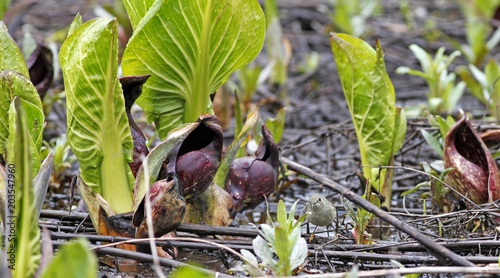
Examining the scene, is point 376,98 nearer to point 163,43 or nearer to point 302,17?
point 163,43

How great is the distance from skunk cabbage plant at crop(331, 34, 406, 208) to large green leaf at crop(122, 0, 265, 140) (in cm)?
30

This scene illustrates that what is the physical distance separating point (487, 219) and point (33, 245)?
1.07m

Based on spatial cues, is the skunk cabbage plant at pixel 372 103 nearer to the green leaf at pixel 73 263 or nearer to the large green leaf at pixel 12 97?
the large green leaf at pixel 12 97

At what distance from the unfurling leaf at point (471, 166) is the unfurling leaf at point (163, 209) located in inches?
31.4

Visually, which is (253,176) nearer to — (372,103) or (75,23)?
(372,103)

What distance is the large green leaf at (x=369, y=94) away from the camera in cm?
145

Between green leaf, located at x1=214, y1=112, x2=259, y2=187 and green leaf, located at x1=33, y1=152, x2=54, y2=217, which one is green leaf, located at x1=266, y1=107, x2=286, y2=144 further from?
green leaf, located at x1=33, y1=152, x2=54, y2=217

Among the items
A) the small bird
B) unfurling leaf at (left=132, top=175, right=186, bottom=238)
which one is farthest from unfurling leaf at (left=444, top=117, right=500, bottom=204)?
unfurling leaf at (left=132, top=175, right=186, bottom=238)

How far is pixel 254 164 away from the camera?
1.41 m

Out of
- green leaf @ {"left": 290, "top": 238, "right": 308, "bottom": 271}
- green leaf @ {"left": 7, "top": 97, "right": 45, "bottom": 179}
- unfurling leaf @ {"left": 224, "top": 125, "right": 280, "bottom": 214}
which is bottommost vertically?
green leaf @ {"left": 290, "top": 238, "right": 308, "bottom": 271}

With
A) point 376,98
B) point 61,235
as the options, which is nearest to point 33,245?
point 61,235

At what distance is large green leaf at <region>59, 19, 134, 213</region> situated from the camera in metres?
1.09

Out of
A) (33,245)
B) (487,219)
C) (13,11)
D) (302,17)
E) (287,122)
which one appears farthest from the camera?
(302,17)


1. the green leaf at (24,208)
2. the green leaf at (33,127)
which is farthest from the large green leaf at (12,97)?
the green leaf at (24,208)
